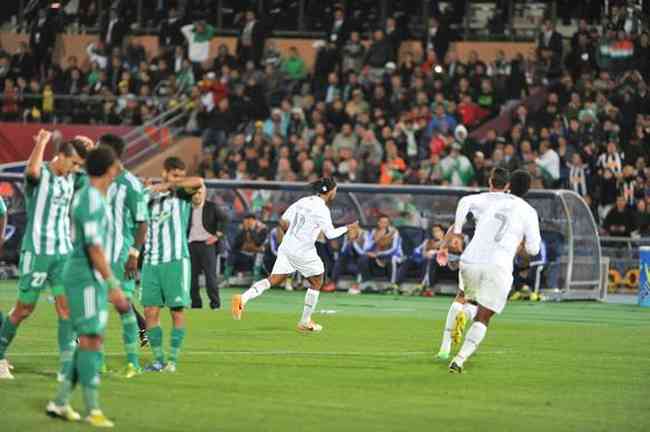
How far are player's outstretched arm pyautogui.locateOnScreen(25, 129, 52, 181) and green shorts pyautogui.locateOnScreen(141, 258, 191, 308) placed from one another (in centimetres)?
173

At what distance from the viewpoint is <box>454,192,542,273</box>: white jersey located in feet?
50.9

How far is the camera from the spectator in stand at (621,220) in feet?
103

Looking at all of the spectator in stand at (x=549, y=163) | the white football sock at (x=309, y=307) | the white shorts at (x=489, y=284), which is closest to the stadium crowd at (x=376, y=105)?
the spectator in stand at (x=549, y=163)

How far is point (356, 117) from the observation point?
34.9 metres

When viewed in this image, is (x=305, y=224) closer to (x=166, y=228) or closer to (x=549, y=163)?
(x=166, y=228)

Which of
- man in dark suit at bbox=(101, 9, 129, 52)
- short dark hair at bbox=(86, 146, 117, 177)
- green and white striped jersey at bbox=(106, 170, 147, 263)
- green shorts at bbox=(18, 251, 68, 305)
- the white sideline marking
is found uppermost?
man in dark suit at bbox=(101, 9, 129, 52)

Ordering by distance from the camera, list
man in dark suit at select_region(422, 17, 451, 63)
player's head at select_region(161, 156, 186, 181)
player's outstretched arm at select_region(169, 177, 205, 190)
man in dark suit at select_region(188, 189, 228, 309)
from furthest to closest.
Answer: man in dark suit at select_region(422, 17, 451, 63), man in dark suit at select_region(188, 189, 228, 309), player's head at select_region(161, 156, 186, 181), player's outstretched arm at select_region(169, 177, 205, 190)

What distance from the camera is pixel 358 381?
14.7 metres

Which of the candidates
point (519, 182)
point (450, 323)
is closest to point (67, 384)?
point (519, 182)

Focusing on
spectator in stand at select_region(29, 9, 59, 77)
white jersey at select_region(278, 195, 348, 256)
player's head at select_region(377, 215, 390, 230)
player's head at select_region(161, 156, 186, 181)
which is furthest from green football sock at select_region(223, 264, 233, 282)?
player's head at select_region(161, 156, 186, 181)

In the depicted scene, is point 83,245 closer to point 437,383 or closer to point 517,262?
point 437,383

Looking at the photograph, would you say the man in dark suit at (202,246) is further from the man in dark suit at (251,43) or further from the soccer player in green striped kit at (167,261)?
the man in dark suit at (251,43)

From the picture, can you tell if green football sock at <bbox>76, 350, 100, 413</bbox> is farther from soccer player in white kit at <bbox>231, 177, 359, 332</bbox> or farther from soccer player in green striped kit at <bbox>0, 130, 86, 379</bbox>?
soccer player in white kit at <bbox>231, 177, 359, 332</bbox>

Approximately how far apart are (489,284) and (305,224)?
674 centimetres
